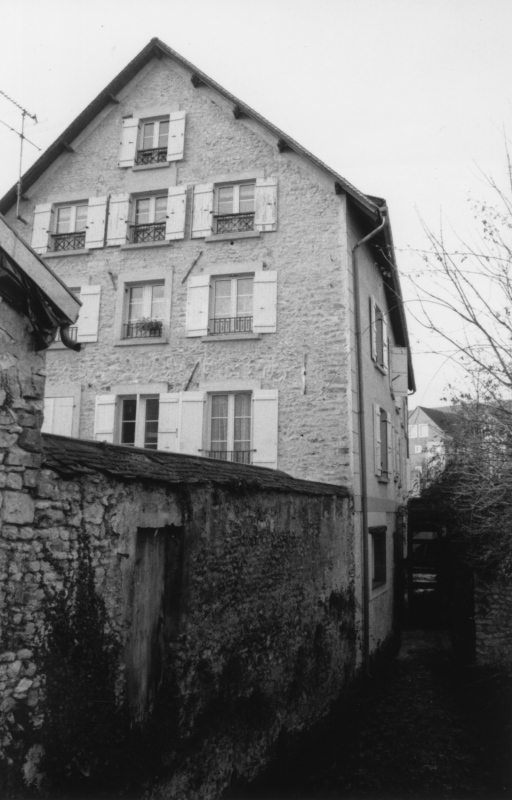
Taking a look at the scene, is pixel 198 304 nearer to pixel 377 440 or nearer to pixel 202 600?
pixel 377 440

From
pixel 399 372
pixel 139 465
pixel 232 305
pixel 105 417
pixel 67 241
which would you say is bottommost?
pixel 139 465

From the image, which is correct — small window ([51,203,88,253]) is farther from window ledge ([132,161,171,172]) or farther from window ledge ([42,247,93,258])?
window ledge ([132,161,171,172])

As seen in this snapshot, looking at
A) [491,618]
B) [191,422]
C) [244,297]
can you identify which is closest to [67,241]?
[244,297]

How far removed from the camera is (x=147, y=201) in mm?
13922

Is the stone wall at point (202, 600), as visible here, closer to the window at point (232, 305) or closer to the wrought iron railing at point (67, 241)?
the window at point (232, 305)

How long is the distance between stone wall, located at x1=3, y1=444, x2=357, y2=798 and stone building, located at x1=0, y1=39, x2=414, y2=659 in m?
3.10

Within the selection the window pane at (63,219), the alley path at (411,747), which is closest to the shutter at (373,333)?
the alley path at (411,747)

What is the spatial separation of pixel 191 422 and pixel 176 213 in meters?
4.26

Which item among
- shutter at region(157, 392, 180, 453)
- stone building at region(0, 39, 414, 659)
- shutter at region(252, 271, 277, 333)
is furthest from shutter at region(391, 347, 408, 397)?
shutter at region(157, 392, 180, 453)

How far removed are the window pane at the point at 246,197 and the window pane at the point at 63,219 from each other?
377 cm

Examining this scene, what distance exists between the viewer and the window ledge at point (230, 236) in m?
12.9

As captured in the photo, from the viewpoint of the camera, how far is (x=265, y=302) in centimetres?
1261

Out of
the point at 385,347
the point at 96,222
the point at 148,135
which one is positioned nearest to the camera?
A: the point at 96,222

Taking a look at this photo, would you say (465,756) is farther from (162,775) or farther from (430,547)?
(430,547)
